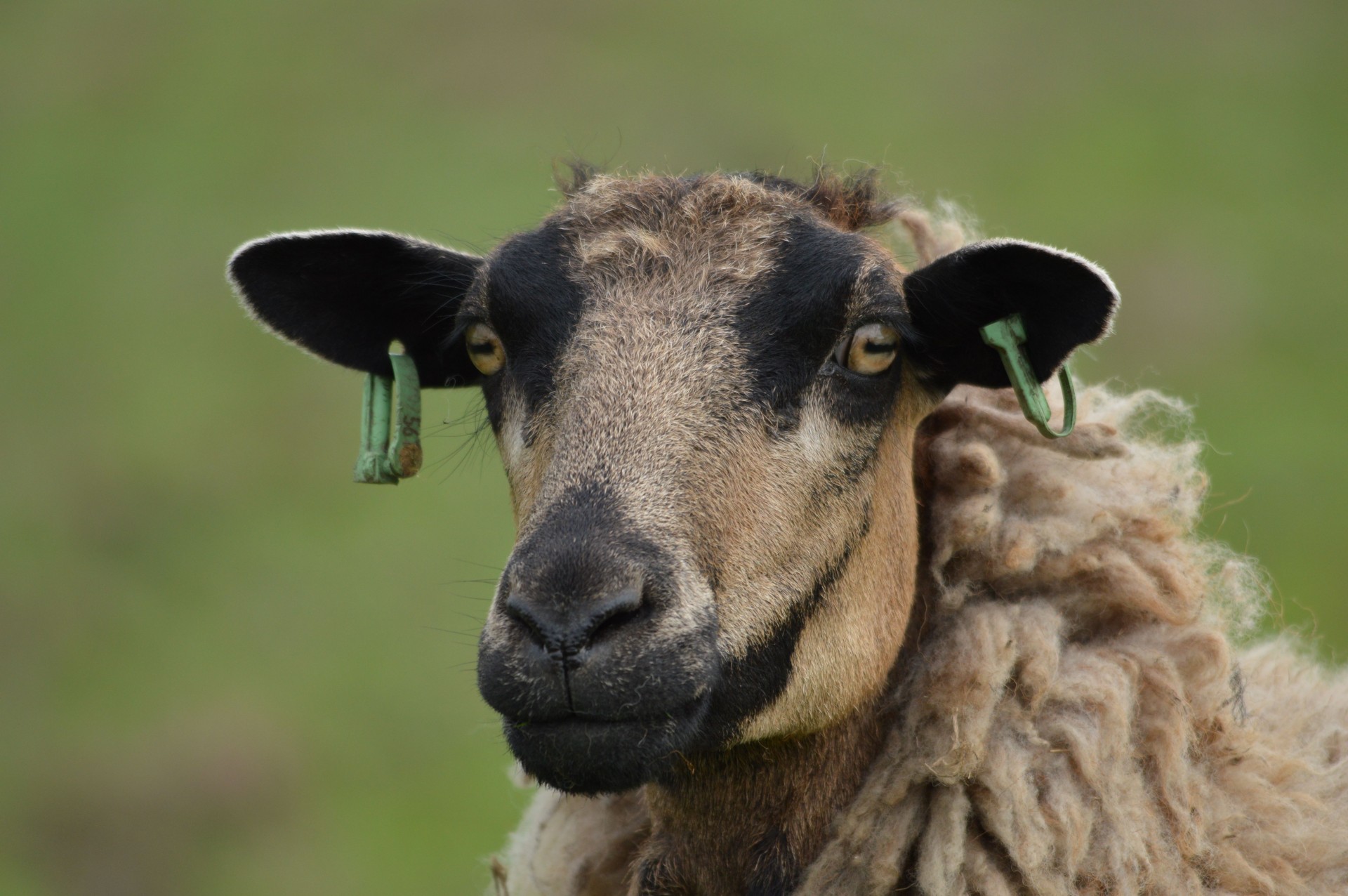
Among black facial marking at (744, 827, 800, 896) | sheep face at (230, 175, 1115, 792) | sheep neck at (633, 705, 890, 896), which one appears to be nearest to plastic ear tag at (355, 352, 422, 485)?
sheep face at (230, 175, 1115, 792)

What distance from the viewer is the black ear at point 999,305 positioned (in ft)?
13.2

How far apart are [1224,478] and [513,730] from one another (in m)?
12.8

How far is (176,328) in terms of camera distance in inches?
677

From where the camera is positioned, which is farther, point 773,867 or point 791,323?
point 773,867

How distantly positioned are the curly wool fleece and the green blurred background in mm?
3789

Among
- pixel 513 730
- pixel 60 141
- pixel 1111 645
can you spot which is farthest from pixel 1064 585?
pixel 60 141

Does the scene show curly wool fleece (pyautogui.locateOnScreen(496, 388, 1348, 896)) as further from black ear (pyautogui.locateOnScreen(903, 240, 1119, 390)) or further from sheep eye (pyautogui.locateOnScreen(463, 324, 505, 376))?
sheep eye (pyautogui.locateOnScreen(463, 324, 505, 376))

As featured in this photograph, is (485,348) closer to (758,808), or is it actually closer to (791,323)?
(791,323)

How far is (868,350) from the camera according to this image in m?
4.14

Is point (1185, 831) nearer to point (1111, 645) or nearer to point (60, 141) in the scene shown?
point (1111, 645)

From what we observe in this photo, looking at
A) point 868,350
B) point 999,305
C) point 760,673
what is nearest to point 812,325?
point 868,350

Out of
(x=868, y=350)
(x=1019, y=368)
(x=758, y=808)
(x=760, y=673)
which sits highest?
(x=868, y=350)

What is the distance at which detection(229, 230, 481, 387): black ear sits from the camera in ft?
15.8

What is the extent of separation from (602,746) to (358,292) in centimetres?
234
